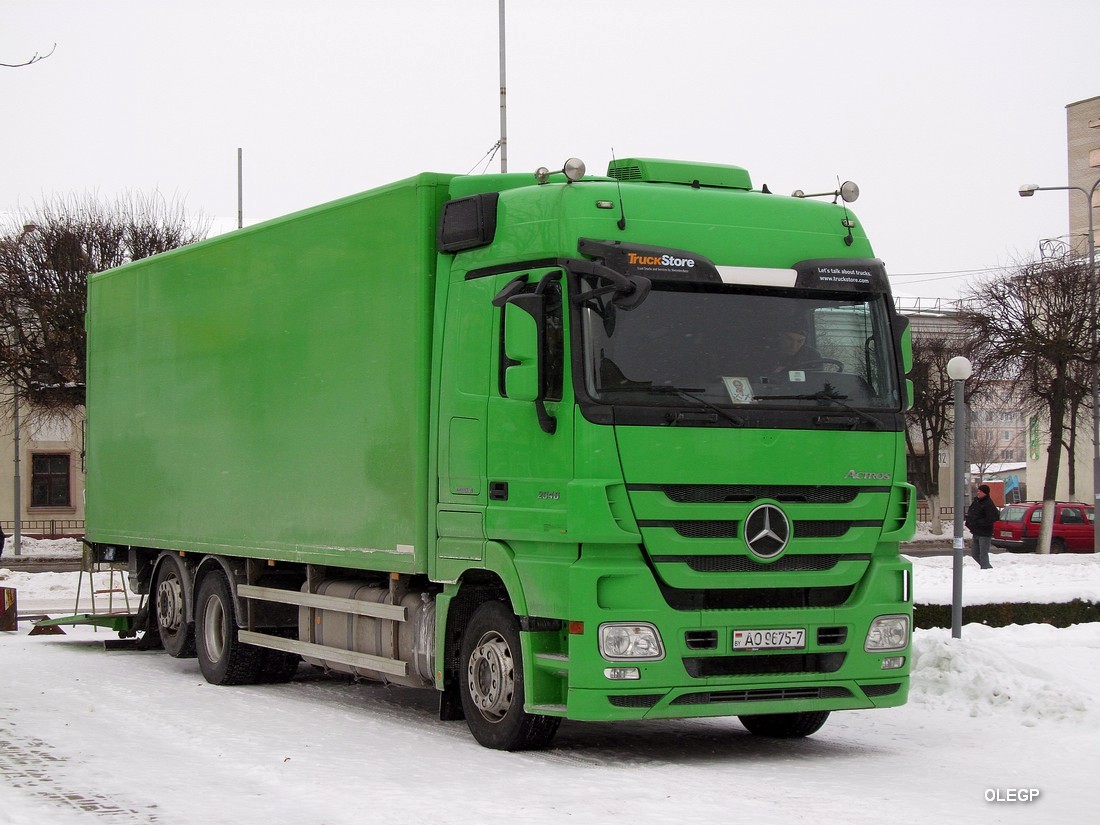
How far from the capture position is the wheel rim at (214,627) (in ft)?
44.8

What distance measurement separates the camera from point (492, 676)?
370 inches

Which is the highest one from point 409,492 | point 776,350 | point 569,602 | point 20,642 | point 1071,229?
point 1071,229

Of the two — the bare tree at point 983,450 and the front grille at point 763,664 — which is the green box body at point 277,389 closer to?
the front grille at point 763,664


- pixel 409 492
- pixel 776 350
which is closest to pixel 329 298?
pixel 409 492

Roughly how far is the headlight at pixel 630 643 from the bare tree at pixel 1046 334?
31.7 m

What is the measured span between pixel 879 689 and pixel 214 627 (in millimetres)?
6816

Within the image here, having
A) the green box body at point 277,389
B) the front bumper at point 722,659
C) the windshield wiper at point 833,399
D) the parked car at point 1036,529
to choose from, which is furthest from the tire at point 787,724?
the parked car at point 1036,529

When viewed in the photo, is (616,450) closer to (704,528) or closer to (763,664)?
(704,528)

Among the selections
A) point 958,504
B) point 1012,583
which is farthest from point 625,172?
point 1012,583

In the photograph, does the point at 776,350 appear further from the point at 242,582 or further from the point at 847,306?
the point at 242,582

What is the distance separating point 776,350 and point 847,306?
0.70 m

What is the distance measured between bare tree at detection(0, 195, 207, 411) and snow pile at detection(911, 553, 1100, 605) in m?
21.4

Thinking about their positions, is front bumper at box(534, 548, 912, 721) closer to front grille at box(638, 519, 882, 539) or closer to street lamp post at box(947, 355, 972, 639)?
front grille at box(638, 519, 882, 539)

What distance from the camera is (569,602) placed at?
339 inches
